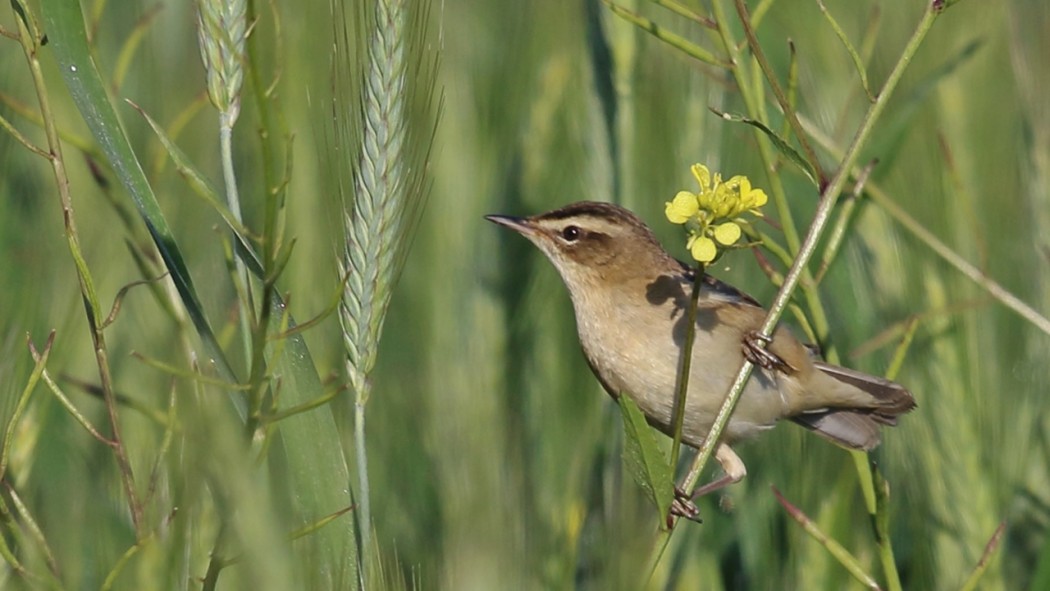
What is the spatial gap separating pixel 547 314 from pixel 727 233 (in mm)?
1821

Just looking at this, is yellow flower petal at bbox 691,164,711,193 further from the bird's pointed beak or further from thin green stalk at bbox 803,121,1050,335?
the bird's pointed beak

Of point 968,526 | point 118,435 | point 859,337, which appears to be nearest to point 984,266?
point 859,337

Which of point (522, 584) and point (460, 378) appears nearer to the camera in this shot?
point (522, 584)

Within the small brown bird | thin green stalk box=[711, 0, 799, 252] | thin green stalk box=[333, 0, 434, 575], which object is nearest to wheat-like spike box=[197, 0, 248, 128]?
thin green stalk box=[333, 0, 434, 575]

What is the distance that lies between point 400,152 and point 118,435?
53cm

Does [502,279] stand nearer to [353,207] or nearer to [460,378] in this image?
[460,378]

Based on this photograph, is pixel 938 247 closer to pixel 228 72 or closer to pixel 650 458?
pixel 650 458

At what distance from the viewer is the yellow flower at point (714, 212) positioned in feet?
5.82

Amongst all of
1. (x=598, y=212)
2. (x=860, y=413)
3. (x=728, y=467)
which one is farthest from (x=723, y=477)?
(x=598, y=212)

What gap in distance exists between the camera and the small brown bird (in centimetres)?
289

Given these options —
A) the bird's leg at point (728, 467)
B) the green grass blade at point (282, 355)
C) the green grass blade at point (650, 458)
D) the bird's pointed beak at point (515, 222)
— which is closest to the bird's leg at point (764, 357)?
the bird's leg at point (728, 467)

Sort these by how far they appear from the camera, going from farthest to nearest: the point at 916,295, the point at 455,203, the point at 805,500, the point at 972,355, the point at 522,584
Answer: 1. the point at 455,203
2. the point at 916,295
3. the point at 972,355
4. the point at 805,500
5. the point at 522,584

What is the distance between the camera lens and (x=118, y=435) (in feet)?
6.04

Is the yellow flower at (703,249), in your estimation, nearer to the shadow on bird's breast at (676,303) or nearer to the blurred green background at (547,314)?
the blurred green background at (547,314)
